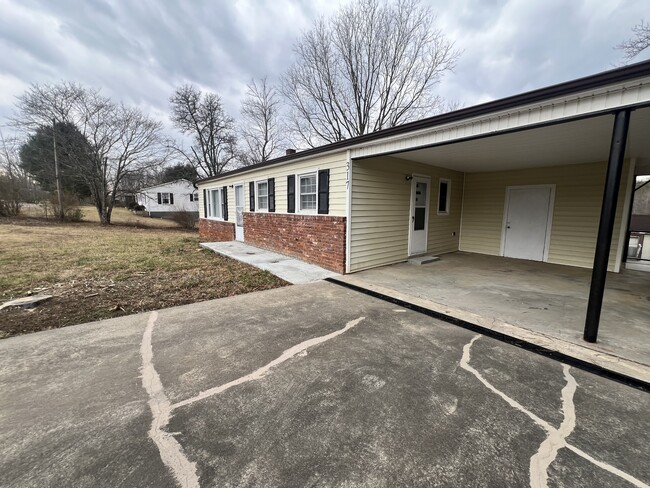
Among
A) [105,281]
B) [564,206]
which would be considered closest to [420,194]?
A: [564,206]

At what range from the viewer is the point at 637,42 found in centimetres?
934

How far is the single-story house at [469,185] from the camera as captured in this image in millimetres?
3327

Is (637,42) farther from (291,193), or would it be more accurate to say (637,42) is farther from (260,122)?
(260,122)

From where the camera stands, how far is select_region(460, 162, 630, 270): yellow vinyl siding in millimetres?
6582

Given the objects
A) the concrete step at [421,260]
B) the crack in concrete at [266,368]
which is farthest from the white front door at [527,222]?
the crack in concrete at [266,368]

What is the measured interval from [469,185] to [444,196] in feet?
3.95

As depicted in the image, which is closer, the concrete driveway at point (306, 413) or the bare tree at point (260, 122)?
the concrete driveway at point (306, 413)

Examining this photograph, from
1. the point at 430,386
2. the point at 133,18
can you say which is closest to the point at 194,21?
the point at 133,18

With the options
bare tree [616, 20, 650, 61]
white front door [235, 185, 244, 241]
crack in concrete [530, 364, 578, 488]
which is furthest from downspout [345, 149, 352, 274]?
bare tree [616, 20, 650, 61]

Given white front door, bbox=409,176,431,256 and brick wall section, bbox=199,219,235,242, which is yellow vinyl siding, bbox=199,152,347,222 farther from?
white front door, bbox=409,176,431,256

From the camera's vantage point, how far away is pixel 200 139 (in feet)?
74.6

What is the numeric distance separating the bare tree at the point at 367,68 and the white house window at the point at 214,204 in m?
8.27

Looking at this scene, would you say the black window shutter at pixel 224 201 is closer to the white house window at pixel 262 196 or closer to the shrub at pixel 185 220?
the white house window at pixel 262 196

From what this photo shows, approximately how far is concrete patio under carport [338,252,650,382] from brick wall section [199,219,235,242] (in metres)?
7.12
